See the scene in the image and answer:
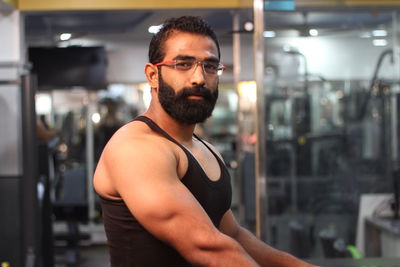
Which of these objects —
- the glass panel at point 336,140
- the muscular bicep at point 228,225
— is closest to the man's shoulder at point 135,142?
the muscular bicep at point 228,225

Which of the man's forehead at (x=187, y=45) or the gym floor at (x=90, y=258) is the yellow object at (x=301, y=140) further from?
the man's forehead at (x=187, y=45)

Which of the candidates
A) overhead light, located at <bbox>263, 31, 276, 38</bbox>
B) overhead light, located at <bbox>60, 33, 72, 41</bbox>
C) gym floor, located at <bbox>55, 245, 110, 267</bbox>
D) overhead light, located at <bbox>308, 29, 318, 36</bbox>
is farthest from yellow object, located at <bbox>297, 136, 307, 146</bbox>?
gym floor, located at <bbox>55, 245, 110, 267</bbox>

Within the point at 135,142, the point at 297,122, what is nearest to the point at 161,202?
the point at 135,142

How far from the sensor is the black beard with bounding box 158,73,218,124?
141cm

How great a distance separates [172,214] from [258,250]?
0.51 metres

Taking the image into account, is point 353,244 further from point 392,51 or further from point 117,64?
point 117,64

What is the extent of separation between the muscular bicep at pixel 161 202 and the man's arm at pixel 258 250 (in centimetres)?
43

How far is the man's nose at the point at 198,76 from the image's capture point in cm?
140

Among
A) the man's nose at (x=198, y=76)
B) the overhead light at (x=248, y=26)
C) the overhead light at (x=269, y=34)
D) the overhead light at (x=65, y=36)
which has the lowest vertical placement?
the man's nose at (x=198, y=76)

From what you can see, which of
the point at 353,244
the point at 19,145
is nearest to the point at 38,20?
the point at 19,145

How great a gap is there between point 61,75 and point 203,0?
1.99 m

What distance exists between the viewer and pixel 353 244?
196 inches

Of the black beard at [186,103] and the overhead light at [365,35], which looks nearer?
the black beard at [186,103]

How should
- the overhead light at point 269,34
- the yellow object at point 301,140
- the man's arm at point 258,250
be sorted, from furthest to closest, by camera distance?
1. the yellow object at point 301,140
2. the overhead light at point 269,34
3. the man's arm at point 258,250
